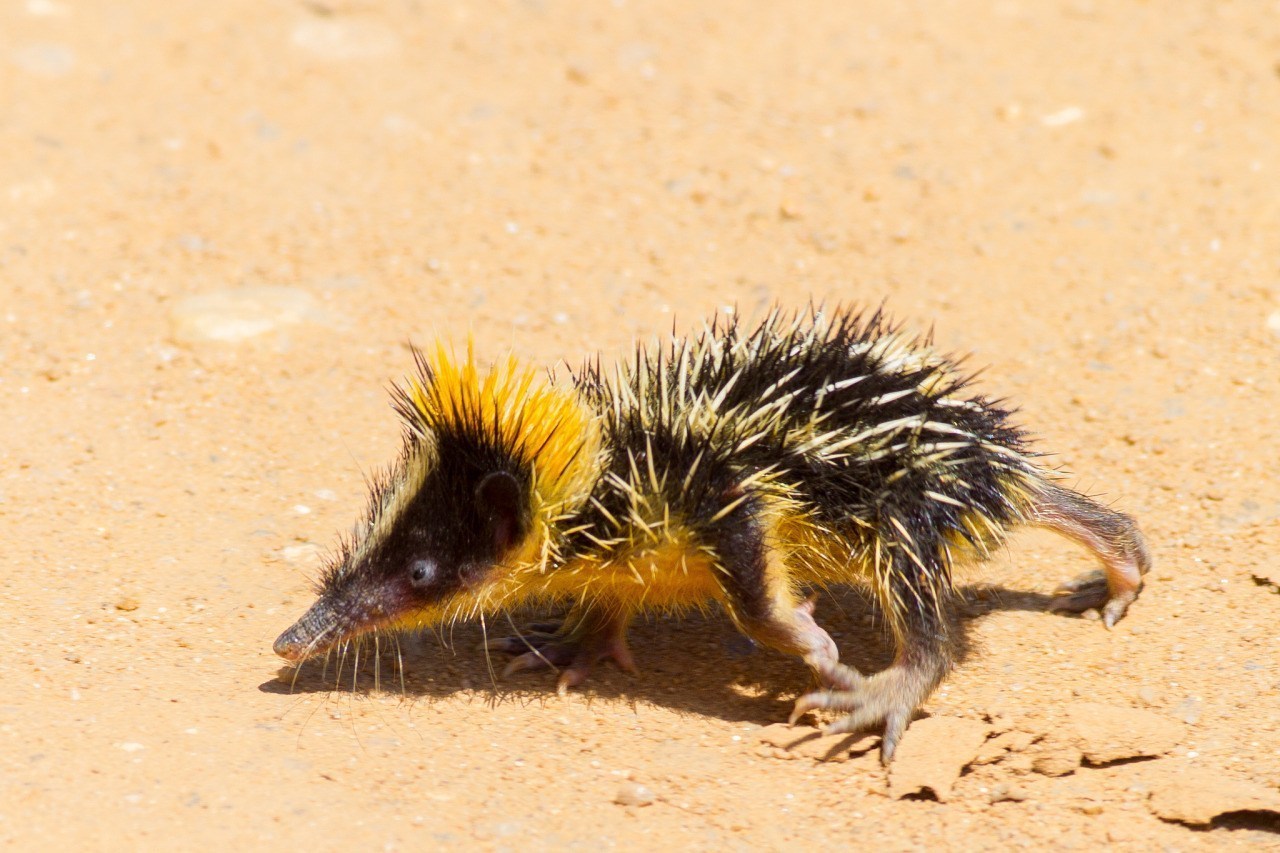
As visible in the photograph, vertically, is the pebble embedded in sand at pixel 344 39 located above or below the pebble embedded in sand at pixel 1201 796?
above

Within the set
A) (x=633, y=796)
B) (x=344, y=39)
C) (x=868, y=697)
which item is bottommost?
(x=633, y=796)

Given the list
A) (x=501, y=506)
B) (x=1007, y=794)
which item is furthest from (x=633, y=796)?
(x=1007, y=794)

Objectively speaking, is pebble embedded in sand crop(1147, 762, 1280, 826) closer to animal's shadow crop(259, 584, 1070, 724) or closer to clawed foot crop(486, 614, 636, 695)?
animal's shadow crop(259, 584, 1070, 724)

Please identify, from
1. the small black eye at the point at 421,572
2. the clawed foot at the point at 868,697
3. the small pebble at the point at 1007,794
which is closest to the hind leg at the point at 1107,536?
the clawed foot at the point at 868,697

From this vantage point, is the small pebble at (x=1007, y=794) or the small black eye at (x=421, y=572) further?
the small black eye at (x=421, y=572)

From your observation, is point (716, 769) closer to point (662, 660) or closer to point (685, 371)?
point (662, 660)

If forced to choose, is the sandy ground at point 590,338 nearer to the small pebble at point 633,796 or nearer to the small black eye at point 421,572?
the small pebble at point 633,796

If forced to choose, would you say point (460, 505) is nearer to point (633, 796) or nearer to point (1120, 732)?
point (633, 796)
